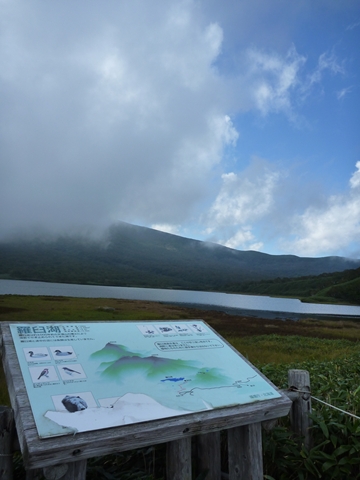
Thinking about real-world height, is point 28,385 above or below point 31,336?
below

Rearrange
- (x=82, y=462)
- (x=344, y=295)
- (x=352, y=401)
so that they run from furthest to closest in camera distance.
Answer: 1. (x=344, y=295)
2. (x=352, y=401)
3. (x=82, y=462)

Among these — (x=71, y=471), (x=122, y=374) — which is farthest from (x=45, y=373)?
(x=71, y=471)

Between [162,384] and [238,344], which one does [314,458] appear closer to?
[162,384]

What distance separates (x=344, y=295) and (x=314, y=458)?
152415mm

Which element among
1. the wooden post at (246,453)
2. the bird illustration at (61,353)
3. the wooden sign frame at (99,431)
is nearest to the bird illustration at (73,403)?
the wooden sign frame at (99,431)

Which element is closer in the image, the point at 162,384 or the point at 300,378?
the point at 162,384

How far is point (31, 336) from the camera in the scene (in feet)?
12.8

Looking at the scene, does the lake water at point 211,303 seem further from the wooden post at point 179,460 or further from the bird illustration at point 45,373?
the bird illustration at point 45,373

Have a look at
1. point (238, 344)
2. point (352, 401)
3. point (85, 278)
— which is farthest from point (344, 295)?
point (352, 401)

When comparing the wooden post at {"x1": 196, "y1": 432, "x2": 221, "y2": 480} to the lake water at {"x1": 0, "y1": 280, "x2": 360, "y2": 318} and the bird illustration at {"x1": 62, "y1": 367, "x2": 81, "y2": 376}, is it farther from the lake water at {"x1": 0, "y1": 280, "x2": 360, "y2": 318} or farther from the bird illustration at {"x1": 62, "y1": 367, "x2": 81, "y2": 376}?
the lake water at {"x1": 0, "y1": 280, "x2": 360, "y2": 318}

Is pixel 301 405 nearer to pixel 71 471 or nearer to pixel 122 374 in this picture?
pixel 122 374

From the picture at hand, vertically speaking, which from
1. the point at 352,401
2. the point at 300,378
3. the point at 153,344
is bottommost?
the point at 352,401

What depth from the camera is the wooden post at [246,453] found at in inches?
155

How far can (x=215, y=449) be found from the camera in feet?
14.5
